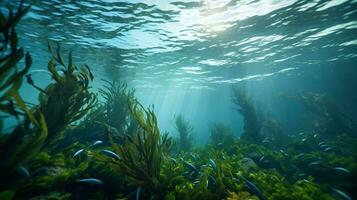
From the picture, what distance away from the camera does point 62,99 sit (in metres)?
6.49

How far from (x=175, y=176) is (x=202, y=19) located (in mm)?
10912

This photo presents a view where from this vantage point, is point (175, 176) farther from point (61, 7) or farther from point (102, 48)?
point (102, 48)

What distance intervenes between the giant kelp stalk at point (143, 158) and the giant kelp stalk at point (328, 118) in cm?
2066

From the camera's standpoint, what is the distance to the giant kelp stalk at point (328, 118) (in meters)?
20.4

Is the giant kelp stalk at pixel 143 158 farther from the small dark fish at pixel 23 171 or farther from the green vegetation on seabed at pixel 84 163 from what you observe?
the small dark fish at pixel 23 171

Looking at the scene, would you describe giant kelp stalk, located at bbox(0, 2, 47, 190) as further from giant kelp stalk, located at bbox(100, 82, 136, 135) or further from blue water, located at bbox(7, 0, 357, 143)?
giant kelp stalk, located at bbox(100, 82, 136, 135)

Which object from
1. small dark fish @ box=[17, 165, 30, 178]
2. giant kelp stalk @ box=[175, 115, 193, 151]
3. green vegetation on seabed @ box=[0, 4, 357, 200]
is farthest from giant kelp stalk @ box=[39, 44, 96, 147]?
giant kelp stalk @ box=[175, 115, 193, 151]

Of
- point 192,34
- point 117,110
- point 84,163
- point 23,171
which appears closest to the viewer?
point 23,171

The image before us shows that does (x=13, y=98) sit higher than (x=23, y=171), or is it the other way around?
(x=13, y=98)

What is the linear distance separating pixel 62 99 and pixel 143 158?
10.1ft

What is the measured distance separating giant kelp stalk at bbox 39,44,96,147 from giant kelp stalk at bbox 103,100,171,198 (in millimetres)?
2212

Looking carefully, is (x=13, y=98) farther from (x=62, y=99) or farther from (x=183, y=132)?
(x=183, y=132)

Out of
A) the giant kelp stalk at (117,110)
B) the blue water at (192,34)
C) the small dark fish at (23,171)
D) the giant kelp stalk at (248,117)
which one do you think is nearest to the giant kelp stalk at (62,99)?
the blue water at (192,34)

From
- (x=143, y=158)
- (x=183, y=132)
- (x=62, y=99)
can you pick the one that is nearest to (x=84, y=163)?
(x=143, y=158)
